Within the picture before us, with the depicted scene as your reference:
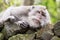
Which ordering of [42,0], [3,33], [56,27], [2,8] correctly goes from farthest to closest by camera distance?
1. [42,0]
2. [2,8]
3. [3,33]
4. [56,27]

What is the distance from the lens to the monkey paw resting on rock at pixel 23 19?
799mm

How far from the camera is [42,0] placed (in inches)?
44.2

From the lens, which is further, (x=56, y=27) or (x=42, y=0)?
(x=42, y=0)

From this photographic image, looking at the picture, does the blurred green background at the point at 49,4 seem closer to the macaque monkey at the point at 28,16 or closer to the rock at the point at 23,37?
the macaque monkey at the point at 28,16

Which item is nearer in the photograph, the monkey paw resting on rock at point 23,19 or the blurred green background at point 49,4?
the monkey paw resting on rock at point 23,19

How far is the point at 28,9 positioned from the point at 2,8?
22 cm

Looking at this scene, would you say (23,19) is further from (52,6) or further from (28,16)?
(52,6)

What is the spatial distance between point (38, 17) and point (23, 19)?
9 cm

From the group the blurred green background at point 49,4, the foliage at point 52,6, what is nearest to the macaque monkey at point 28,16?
the blurred green background at point 49,4

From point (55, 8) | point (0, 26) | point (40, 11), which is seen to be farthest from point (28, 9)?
point (55, 8)

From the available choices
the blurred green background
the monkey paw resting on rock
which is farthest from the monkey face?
the blurred green background

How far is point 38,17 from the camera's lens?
0.86 meters

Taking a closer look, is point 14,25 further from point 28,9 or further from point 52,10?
point 52,10

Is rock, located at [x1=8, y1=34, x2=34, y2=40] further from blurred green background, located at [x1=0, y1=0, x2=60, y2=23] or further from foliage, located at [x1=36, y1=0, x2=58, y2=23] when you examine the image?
foliage, located at [x1=36, y1=0, x2=58, y2=23]
